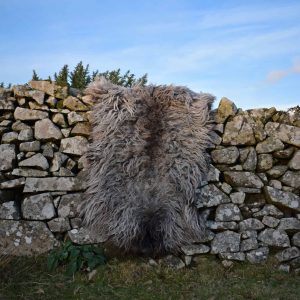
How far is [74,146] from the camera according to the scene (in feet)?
15.1

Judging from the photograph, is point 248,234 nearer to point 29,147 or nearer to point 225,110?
point 225,110

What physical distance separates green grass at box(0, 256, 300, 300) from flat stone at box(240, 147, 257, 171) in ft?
3.63

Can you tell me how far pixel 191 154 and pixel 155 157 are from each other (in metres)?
0.42

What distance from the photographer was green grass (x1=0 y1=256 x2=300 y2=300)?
377cm

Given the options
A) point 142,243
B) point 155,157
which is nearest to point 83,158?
point 155,157

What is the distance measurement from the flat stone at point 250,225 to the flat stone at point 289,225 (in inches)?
10.0

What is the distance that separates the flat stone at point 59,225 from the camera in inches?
175

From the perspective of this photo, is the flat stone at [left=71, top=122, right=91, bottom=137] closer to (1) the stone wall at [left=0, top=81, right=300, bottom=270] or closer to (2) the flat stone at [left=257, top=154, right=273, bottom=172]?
(1) the stone wall at [left=0, top=81, right=300, bottom=270]

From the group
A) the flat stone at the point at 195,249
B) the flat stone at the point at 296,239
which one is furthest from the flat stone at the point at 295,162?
the flat stone at the point at 195,249

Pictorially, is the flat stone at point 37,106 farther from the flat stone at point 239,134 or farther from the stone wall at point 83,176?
the flat stone at point 239,134

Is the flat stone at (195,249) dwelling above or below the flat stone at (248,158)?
below

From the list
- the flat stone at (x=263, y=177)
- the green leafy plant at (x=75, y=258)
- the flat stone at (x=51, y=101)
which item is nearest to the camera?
the green leafy plant at (x=75, y=258)

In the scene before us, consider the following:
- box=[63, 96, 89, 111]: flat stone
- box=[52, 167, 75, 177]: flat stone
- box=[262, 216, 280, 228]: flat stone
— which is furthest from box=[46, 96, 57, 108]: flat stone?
box=[262, 216, 280, 228]: flat stone

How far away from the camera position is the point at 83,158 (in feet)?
15.1
